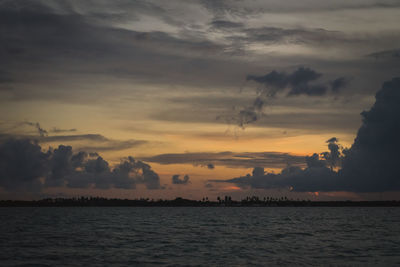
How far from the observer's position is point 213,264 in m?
54.7

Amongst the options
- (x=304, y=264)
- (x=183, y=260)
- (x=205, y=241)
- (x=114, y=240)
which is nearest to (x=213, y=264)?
(x=183, y=260)

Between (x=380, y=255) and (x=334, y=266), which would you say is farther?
(x=380, y=255)

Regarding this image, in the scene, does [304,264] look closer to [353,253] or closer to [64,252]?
[353,253]

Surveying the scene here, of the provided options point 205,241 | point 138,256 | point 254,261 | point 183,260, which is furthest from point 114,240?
point 254,261

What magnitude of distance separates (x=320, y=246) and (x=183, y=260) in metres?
26.9

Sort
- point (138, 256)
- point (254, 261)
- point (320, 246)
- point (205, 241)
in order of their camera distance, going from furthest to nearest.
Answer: point (205, 241)
point (320, 246)
point (138, 256)
point (254, 261)

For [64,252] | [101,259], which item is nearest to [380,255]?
[101,259]

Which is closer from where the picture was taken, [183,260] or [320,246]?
[183,260]

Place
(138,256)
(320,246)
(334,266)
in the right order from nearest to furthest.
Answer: (334,266), (138,256), (320,246)

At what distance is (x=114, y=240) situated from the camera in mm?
84625

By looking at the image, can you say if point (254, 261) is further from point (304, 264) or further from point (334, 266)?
point (334, 266)

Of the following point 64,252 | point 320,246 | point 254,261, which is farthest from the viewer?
point 320,246

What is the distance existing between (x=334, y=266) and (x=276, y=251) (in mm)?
15292

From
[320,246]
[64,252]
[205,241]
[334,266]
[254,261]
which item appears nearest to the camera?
[334,266]
